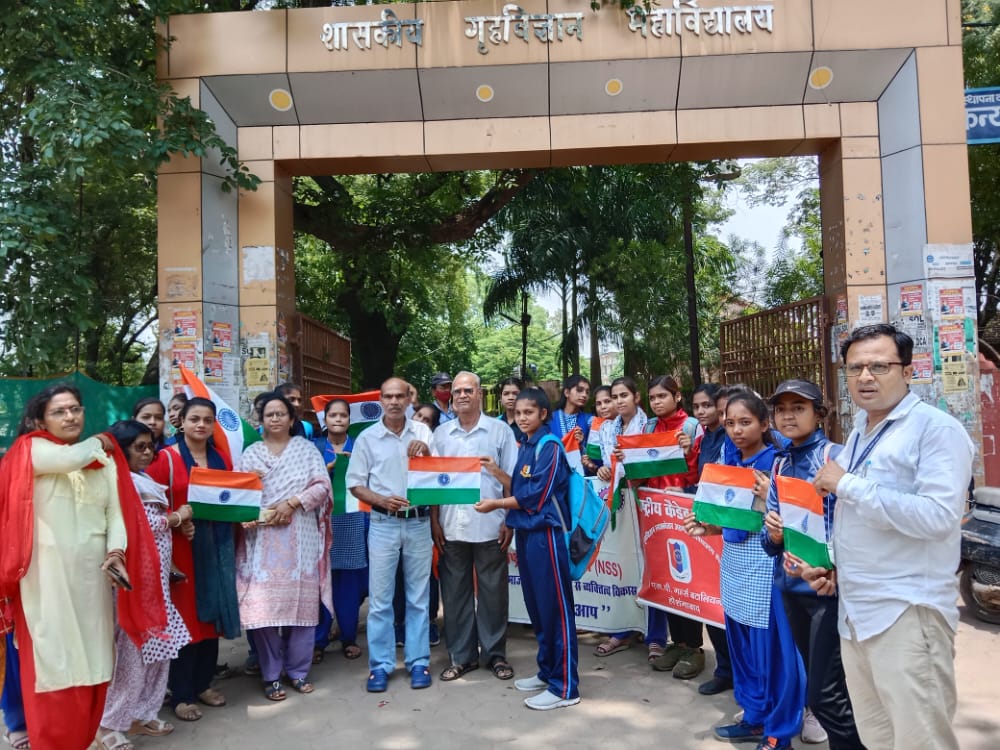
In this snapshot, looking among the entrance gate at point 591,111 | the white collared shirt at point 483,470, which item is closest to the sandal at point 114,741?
the white collared shirt at point 483,470

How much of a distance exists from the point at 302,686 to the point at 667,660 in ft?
7.87

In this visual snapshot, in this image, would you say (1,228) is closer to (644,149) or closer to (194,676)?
(194,676)

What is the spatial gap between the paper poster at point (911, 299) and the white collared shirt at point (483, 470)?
4589mm

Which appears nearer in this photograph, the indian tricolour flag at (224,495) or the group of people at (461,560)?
the group of people at (461,560)

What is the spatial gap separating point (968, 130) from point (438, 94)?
5451 millimetres

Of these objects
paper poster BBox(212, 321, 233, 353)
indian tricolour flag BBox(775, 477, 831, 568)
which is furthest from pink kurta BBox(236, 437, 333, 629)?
indian tricolour flag BBox(775, 477, 831, 568)

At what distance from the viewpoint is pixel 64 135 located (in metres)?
6.60

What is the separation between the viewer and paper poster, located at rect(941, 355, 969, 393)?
24.4 feet

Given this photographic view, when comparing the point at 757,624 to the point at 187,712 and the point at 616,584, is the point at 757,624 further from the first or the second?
the point at 187,712

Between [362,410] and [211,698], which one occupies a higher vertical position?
[362,410]

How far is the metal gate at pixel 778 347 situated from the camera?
824 cm

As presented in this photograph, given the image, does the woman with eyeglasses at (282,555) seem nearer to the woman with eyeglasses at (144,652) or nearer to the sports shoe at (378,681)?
the sports shoe at (378,681)

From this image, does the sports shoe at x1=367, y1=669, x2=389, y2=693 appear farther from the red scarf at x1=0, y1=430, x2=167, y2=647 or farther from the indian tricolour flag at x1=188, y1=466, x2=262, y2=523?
the red scarf at x1=0, y1=430, x2=167, y2=647

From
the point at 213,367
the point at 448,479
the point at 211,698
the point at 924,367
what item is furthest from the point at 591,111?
the point at 211,698
